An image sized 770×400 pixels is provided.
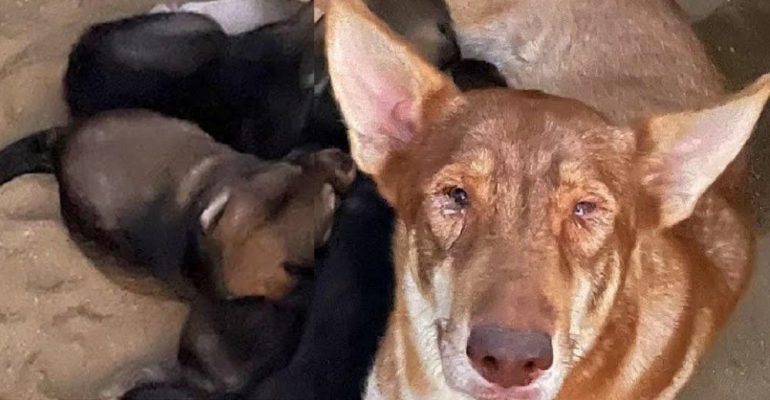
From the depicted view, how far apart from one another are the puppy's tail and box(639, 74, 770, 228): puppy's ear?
1.28 metres

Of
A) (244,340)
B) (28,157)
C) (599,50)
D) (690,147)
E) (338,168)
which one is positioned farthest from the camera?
(28,157)

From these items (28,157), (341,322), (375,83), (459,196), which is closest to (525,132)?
(459,196)

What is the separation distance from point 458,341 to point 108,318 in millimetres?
1043

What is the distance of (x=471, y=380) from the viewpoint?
1.59 m

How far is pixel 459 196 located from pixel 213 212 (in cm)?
74

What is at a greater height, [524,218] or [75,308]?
[524,218]

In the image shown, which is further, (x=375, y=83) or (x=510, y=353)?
(x=375, y=83)

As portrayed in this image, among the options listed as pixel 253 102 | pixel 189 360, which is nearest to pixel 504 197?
pixel 189 360

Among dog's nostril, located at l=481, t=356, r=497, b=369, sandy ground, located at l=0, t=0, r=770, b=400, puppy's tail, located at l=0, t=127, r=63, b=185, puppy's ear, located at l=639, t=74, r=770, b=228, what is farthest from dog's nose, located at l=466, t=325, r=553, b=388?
puppy's tail, located at l=0, t=127, r=63, b=185

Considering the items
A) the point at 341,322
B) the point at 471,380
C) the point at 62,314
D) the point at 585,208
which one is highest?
the point at 585,208

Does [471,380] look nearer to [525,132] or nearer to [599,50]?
[525,132]

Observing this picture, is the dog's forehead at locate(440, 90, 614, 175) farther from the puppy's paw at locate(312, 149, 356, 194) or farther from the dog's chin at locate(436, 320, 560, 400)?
the puppy's paw at locate(312, 149, 356, 194)

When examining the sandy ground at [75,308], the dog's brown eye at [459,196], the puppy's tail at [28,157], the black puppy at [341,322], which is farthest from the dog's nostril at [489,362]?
the puppy's tail at [28,157]

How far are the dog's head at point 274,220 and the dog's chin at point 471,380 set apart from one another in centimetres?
63
